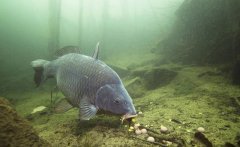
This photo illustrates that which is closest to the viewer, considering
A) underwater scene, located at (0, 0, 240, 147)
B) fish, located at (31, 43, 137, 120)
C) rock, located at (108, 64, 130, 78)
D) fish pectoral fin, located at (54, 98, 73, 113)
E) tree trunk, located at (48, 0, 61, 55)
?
fish, located at (31, 43, 137, 120)

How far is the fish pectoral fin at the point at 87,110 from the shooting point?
3510 millimetres

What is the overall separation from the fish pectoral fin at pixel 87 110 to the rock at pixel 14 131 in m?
0.73

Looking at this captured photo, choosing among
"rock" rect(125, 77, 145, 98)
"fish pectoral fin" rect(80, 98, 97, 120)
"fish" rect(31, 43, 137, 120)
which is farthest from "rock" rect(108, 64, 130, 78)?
"fish pectoral fin" rect(80, 98, 97, 120)

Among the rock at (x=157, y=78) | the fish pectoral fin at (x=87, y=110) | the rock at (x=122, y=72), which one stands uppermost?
the fish pectoral fin at (x=87, y=110)

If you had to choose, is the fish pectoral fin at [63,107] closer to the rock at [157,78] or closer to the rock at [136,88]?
Answer: the rock at [136,88]

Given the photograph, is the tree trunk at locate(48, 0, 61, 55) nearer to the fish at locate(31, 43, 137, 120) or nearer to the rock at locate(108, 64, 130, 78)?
the rock at locate(108, 64, 130, 78)

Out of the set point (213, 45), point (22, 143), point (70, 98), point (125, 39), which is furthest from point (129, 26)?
point (22, 143)

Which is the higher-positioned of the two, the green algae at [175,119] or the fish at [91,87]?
the fish at [91,87]

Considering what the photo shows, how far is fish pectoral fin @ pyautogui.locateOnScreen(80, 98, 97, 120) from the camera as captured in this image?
138 inches

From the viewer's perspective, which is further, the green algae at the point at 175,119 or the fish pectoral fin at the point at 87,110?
the green algae at the point at 175,119

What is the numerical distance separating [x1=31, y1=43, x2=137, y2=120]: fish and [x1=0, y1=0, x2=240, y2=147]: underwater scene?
16 mm

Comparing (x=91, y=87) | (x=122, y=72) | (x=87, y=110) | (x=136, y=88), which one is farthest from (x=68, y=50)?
(x=122, y=72)

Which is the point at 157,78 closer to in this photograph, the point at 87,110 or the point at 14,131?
the point at 87,110

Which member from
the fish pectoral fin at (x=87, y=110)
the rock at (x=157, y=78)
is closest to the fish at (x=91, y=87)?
the fish pectoral fin at (x=87, y=110)
